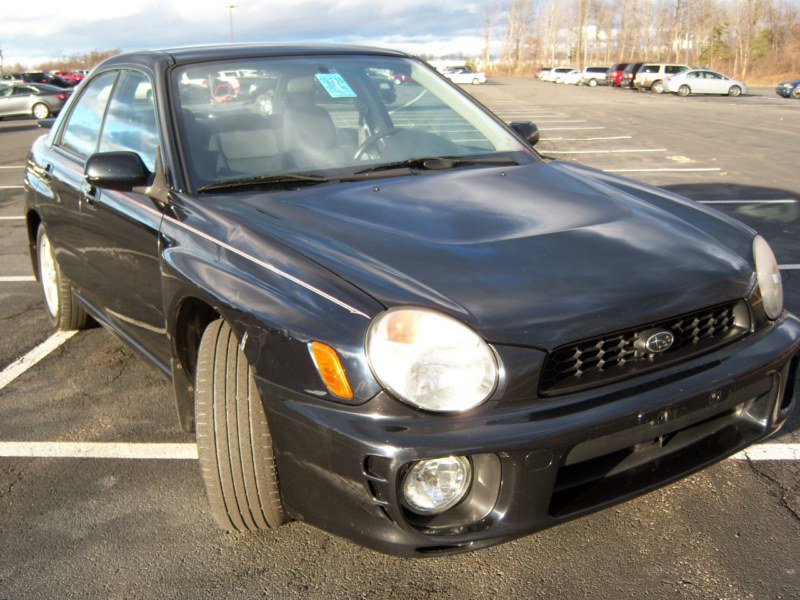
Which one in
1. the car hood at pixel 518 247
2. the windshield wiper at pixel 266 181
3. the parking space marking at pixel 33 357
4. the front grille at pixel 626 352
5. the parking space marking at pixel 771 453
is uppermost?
the windshield wiper at pixel 266 181

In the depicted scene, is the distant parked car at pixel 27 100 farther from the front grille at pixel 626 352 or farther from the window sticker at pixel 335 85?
the front grille at pixel 626 352

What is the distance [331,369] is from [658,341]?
96 centimetres

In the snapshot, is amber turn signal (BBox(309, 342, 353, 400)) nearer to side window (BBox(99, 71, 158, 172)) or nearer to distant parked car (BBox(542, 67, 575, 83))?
side window (BBox(99, 71, 158, 172))

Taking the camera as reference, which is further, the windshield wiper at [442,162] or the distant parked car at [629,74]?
the distant parked car at [629,74]

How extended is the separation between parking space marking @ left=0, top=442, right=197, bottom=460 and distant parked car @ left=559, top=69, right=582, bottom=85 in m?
67.4

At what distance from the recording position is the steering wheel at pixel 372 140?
335 centimetres

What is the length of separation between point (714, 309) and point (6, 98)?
31067mm

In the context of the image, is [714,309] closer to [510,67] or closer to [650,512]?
[650,512]

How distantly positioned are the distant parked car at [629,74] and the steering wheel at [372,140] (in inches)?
1956

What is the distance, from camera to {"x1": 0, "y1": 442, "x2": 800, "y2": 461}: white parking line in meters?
3.34

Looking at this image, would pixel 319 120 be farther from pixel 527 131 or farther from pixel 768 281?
pixel 768 281

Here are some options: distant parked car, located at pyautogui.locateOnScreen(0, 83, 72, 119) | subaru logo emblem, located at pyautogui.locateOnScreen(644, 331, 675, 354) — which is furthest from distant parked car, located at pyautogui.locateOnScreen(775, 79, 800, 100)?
subaru logo emblem, located at pyautogui.locateOnScreen(644, 331, 675, 354)

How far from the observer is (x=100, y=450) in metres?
3.43

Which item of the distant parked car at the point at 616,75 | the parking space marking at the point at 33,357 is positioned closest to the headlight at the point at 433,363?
the parking space marking at the point at 33,357
